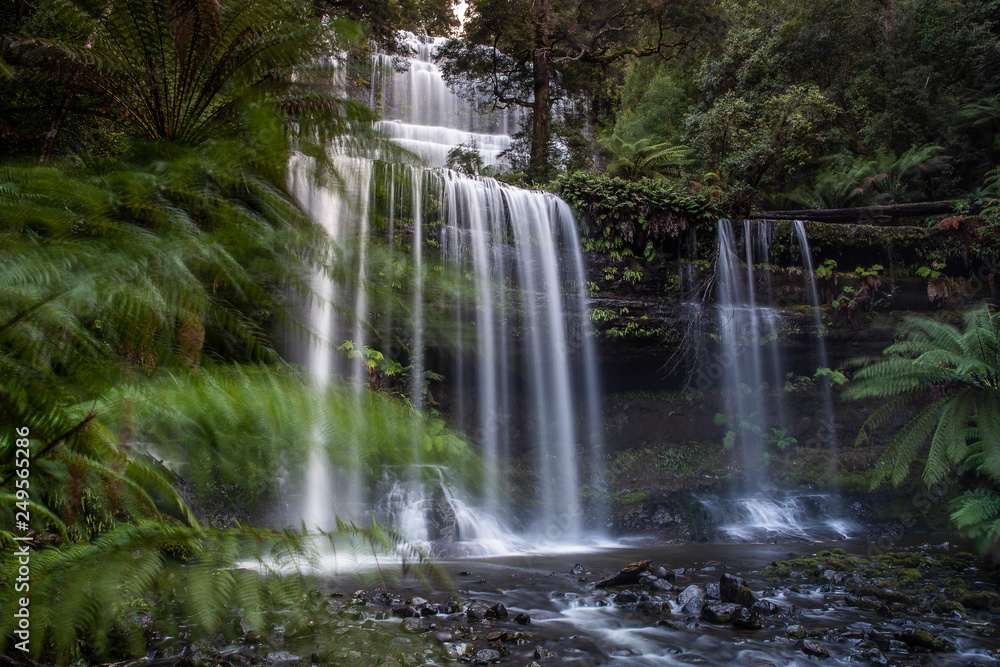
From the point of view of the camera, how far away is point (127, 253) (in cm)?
85

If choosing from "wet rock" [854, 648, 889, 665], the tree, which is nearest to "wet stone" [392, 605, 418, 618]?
"wet rock" [854, 648, 889, 665]

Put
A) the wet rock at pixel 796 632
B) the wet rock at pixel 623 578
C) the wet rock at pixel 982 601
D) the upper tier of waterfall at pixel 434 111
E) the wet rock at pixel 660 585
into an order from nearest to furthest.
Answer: the wet rock at pixel 796 632, the wet rock at pixel 982 601, the wet rock at pixel 660 585, the wet rock at pixel 623 578, the upper tier of waterfall at pixel 434 111

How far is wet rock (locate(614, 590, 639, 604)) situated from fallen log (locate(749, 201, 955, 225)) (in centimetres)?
826

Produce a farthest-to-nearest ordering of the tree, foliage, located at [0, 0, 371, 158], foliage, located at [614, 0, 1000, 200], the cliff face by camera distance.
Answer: foliage, located at [614, 0, 1000, 200], the tree, the cliff face, foliage, located at [0, 0, 371, 158]

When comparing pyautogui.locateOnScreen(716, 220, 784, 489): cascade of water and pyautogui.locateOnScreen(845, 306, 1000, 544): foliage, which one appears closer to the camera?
pyautogui.locateOnScreen(845, 306, 1000, 544): foliage

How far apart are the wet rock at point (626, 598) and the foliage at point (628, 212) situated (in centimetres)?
618

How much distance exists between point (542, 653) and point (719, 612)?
170 centimetres

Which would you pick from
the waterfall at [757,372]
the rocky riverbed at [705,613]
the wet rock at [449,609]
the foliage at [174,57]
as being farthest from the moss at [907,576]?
the foliage at [174,57]

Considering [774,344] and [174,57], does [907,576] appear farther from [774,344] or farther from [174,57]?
[174,57]

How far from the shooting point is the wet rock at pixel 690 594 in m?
4.94

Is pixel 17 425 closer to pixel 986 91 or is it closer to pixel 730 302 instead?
pixel 730 302

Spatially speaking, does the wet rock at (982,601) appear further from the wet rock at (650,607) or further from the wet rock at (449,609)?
A: the wet rock at (449,609)

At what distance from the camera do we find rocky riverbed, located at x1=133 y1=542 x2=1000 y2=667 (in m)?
3.78

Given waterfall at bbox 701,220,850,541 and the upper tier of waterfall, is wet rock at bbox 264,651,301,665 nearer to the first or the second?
waterfall at bbox 701,220,850,541
